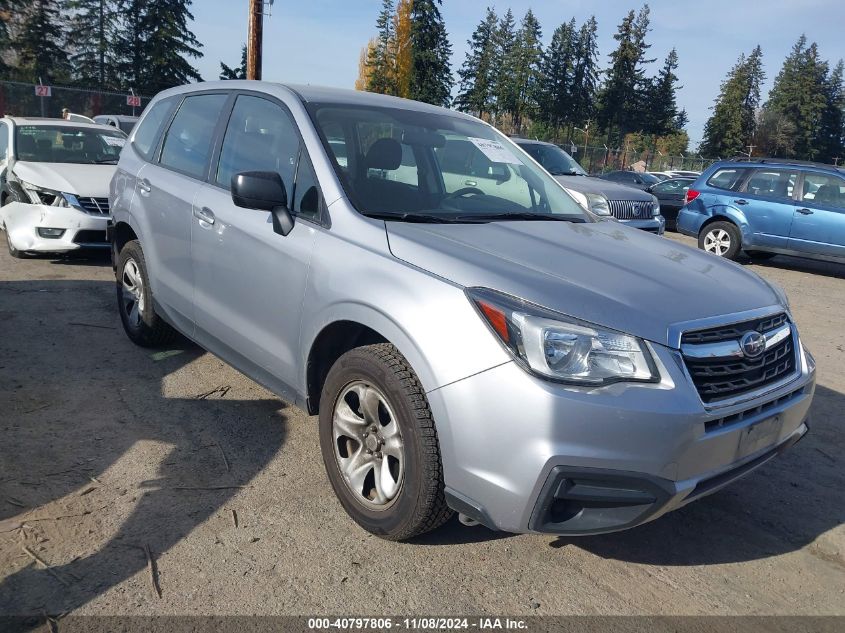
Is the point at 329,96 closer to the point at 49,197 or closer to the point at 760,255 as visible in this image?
the point at 49,197

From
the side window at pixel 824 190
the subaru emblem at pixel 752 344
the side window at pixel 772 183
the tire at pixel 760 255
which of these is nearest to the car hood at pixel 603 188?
the side window at pixel 772 183

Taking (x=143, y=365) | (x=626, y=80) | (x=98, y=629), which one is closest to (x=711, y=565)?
(x=98, y=629)

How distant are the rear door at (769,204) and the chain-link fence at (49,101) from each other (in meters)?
24.8

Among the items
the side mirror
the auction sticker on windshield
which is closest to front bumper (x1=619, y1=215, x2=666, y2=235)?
the auction sticker on windshield

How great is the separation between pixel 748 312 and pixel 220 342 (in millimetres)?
2669

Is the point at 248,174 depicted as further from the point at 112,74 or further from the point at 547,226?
the point at 112,74

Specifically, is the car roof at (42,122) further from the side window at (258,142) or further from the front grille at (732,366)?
the front grille at (732,366)

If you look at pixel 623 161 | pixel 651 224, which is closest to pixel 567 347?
pixel 651 224

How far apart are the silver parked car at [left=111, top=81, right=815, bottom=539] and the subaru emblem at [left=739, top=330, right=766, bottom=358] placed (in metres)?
0.01

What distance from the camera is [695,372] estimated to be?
8.35 feet

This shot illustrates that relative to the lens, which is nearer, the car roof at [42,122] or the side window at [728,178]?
the car roof at [42,122]

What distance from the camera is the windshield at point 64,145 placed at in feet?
28.3

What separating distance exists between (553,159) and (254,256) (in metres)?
8.92

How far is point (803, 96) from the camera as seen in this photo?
255ft
